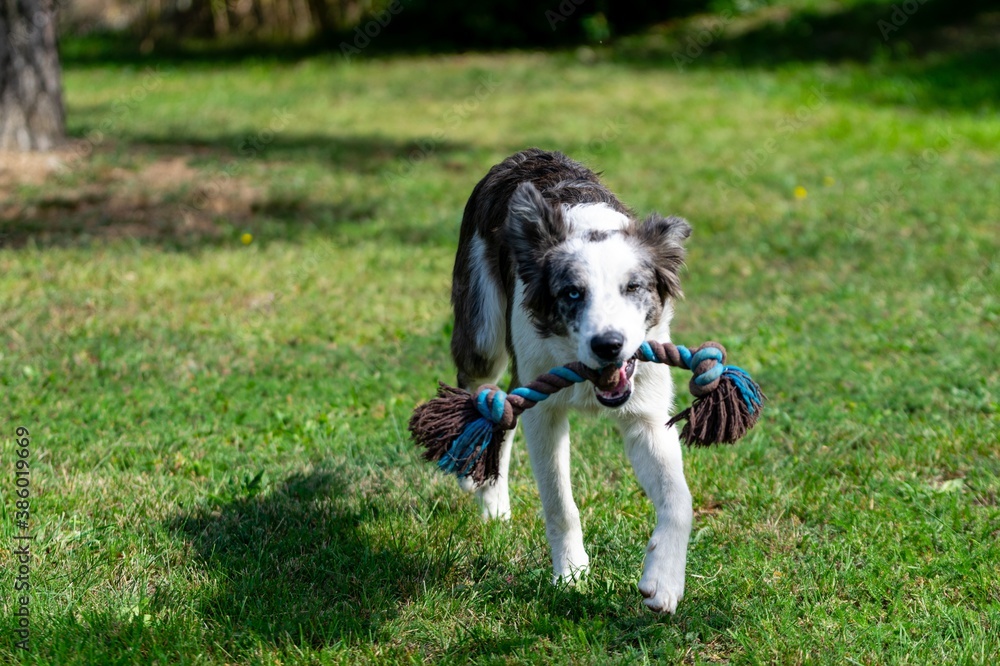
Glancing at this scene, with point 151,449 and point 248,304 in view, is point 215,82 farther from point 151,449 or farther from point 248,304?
point 151,449

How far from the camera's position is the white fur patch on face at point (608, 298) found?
3.43 m

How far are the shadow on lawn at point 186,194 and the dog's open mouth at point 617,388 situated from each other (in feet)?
18.3

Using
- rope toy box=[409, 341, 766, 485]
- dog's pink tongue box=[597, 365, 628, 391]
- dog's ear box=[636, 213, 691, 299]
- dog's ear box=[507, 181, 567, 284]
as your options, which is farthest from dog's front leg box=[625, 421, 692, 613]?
dog's ear box=[507, 181, 567, 284]

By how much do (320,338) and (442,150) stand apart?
216 inches

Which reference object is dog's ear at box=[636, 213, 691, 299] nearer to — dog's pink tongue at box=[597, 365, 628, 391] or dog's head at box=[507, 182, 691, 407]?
dog's head at box=[507, 182, 691, 407]

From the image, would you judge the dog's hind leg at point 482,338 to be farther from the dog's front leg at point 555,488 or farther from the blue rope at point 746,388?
the blue rope at point 746,388

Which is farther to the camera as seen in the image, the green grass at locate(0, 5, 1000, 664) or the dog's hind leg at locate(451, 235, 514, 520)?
the dog's hind leg at locate(451, 235, 514, 520)

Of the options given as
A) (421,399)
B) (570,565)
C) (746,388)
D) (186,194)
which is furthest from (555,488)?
(186,194)

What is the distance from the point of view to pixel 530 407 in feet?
12.5

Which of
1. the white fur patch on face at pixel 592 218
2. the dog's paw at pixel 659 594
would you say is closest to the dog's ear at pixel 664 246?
the white fur patch on face at pixel 592 218

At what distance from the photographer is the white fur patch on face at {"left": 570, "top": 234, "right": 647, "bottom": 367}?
3.43 m

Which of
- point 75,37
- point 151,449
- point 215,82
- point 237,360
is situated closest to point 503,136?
point 215,82

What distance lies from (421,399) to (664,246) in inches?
93.8

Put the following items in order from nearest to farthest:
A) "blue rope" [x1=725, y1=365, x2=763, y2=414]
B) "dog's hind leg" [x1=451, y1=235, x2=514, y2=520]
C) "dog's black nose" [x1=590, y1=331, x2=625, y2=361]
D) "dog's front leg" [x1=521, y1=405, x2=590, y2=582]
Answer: "dog's black nose" [x1=590, y1=331, x2=625, y2=361], "blue rope" [x1=725, y1=365, x2=763, y2=414], "dog's front leg" [x1=521, y1=405, x2=590, y2=582], "dog's hind leg" [x1=451, y1=235, x2=514, y2=520]
